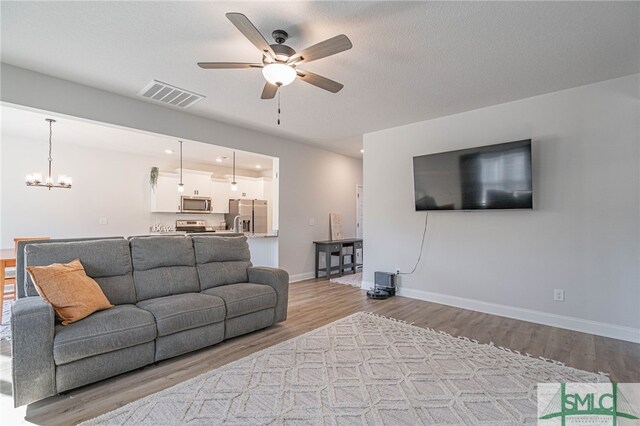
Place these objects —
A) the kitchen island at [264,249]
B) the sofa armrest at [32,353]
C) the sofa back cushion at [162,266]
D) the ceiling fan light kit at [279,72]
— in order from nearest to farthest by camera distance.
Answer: the sofa armrest at [32,353] < the ceiling fan light kit at [279,72] < the sofa back cushion at [162,266] < the kitchen island at [264,249]

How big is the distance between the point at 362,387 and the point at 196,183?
6.19m

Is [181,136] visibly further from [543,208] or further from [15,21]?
[543,208]

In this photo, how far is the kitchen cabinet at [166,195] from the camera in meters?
6.72

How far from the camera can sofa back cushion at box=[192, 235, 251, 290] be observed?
345cm

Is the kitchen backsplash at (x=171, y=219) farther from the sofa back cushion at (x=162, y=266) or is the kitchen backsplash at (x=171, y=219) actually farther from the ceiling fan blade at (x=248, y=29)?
the ceiling fan blade at (x=248, y=29)

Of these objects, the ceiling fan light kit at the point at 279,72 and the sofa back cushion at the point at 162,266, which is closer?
the ceiling fan light kit at the point at 279,72

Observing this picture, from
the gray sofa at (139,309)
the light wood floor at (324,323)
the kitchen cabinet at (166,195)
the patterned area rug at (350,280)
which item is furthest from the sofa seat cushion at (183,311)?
the kitchen cabinet at (166,195)

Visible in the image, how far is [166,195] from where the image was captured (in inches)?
269

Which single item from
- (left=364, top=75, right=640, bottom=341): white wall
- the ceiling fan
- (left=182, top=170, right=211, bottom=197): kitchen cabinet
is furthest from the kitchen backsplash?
the ceiling fan

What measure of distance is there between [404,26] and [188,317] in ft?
9.60

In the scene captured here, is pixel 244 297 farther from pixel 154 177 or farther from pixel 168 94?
pixel 154 177

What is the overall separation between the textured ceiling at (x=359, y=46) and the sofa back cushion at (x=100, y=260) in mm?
1704

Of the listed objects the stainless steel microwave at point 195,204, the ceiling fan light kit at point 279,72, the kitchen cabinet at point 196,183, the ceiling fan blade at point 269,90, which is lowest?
the stainless steel microwave at point 195,204

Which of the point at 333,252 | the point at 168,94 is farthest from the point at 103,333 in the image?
the point at 333,252
